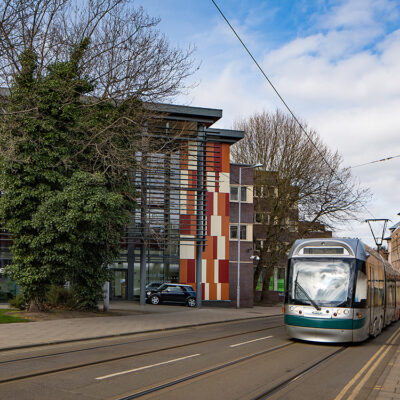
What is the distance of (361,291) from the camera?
46.2 ft

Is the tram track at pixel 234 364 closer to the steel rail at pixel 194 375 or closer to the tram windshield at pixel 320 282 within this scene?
the steel rail at pixel 194 375

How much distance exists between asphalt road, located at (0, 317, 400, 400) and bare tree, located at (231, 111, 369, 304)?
23.7m

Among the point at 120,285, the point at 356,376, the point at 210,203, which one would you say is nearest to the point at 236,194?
the point at 210,203

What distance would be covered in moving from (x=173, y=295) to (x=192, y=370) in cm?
2521

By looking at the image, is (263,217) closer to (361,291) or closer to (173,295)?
(173,295)

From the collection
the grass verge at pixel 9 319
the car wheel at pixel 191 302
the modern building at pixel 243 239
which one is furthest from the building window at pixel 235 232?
the grass verge at pixel 9 319

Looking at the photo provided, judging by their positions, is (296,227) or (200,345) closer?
(200,345)

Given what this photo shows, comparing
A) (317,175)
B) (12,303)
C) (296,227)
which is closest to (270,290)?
(296,227)

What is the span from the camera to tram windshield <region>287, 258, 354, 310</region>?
13.7m

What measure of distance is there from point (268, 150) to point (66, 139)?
22219 mm

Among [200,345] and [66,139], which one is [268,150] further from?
[200,345]

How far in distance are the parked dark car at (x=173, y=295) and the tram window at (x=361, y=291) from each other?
69.0 ft

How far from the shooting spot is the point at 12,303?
23.2m

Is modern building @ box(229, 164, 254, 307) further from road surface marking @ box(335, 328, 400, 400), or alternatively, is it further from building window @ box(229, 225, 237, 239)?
road surface marking @ box(335, 328, 400, 400)
